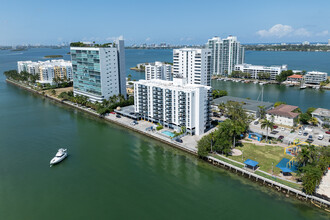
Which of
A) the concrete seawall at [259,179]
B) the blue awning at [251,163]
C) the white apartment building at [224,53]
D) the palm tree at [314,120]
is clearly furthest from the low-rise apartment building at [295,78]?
the blue awning at [251,163]

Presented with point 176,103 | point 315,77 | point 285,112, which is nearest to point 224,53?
point 315,77

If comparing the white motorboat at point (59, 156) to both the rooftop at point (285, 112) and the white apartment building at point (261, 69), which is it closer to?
the rooftop at point (285, 112)

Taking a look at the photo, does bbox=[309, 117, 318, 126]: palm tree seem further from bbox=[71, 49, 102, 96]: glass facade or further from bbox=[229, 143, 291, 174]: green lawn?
bbox=[71, 49, 102, 96]: glass facade

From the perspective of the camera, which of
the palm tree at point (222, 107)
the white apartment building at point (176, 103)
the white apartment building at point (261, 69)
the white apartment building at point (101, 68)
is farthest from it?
the white apartment building at point (261, 69)

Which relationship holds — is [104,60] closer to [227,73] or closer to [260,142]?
[260,142]

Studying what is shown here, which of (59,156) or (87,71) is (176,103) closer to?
(59,156)

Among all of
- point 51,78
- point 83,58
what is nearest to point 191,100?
point 83,58

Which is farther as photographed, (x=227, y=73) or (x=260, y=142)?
(x=227, y=73)
